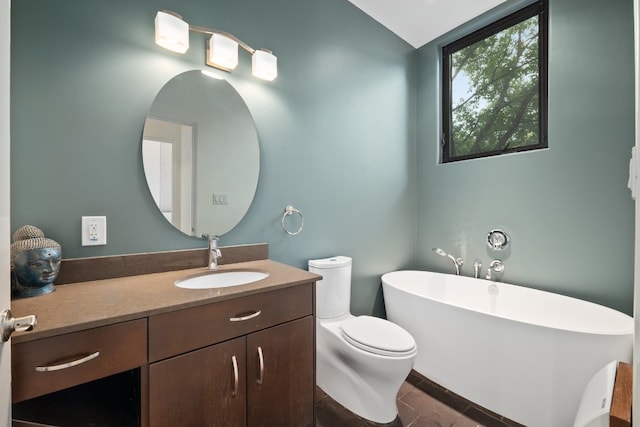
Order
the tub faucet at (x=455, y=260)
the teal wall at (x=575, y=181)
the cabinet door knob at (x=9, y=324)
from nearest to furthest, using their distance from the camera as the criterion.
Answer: the cabinet door knob at (x=9, y=324)
the teal wall at (x=575, y=181)
the tub faucet at (x=455, y=260)

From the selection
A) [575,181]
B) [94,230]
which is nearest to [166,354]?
[94,230]

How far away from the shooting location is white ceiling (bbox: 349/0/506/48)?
2.13m

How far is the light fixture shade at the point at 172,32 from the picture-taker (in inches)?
49.9

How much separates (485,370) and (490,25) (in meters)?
2.56

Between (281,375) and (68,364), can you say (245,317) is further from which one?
(68,364)

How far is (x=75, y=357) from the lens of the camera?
0.76m

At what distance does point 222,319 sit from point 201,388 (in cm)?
23

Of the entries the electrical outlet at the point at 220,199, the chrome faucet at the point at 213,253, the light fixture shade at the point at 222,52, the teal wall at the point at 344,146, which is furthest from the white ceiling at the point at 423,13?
the chrome faucet at the point at 213,253

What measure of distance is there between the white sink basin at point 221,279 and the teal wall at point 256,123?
19 cm

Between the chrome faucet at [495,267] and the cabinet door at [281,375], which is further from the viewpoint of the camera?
the chrome faucet at [495,267]

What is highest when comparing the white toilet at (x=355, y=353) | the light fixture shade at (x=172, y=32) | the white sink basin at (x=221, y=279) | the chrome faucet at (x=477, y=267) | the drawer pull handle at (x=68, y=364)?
the light fixture shade at (x=172, y=32)

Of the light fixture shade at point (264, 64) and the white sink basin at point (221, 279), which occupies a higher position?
the light fixture shade at point (264, 64)

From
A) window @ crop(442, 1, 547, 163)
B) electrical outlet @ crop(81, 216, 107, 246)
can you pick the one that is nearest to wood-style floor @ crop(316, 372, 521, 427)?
electrical outlet @ crop(81, 216, 107, 246)

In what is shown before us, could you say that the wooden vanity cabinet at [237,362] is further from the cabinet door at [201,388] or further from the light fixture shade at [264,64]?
the light fixture shade at [264,64]
